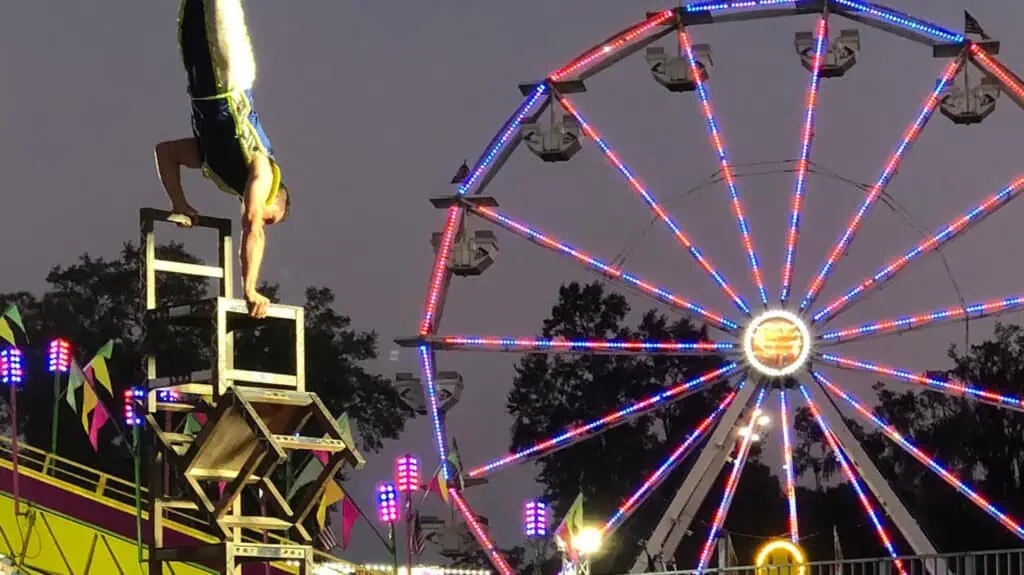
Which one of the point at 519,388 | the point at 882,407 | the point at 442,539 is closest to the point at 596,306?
the point at 519,388

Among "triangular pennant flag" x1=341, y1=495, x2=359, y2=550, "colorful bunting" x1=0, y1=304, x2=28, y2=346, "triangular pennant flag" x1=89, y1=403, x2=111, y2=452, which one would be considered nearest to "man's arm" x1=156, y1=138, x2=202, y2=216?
"colorful bunting" x1=0, y1=304, x2=28, y2=346

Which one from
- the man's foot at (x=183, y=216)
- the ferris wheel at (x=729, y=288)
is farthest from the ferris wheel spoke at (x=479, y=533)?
the man's foot at (x=183, y=216)

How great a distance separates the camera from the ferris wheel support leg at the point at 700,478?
87.1 ft

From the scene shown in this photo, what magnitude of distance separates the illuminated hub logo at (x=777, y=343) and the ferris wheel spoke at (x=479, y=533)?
15.6 feet

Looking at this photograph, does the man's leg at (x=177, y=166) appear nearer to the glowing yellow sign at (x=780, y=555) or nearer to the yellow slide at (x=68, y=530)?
the glowing yellow sign at (x=780, y=555)

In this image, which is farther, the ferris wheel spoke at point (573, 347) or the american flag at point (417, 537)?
the american flag at point (417, 537)

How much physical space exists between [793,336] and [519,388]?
33.5 metres

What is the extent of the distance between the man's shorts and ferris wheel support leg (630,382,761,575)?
19101mm

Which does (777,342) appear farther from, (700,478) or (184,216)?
(184,216)

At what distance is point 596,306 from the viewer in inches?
2370

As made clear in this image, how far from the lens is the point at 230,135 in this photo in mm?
7852

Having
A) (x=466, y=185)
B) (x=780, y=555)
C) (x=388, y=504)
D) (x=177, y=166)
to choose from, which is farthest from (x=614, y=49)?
(x=177, y=166)

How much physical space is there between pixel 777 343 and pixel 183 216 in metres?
18.7

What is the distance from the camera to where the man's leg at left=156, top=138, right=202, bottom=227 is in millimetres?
8344
